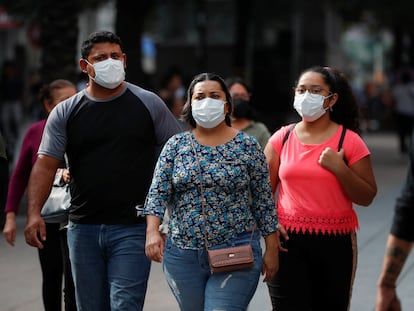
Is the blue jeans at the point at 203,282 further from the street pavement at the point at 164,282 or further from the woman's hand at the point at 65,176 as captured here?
the street pavement at the point at 164,282

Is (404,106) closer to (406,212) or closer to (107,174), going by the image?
(107,174)

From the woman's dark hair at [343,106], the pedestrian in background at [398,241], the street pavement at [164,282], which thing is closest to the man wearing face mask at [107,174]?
the woman's dark hair at [343,106]

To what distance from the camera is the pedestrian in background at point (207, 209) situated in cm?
496

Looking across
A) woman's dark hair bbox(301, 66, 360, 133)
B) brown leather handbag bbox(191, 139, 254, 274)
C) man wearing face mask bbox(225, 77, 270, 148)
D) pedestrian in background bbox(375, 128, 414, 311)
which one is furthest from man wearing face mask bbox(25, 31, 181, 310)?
man wearing face mask bbox(225, 77, 270, 148)

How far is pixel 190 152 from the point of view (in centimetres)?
500

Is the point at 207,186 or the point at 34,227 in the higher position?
the point at 207,186

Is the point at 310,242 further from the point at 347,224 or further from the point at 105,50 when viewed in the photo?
the point at 105,50

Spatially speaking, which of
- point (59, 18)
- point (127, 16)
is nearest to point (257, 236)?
point (59, 18)

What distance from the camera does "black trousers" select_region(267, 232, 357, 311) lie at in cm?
546

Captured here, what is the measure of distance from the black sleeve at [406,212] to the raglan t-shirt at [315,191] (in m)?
1.44

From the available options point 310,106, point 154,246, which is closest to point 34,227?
point 154,246

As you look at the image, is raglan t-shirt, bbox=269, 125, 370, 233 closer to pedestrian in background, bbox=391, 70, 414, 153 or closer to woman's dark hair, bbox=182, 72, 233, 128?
woman's dark hair, bbox=182, 72, 233, 128

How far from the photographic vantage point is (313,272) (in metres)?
5.52

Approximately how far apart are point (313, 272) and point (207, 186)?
90 cm
